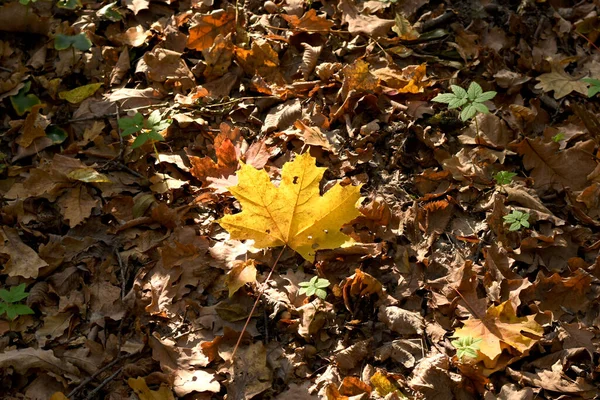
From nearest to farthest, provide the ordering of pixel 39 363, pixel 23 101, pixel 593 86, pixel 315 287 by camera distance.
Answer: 1. pixel 39 363
2. pixel 315 287
3. pixel 593 86
4. pixel 23 101

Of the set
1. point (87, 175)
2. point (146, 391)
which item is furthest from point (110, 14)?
point (146, 391)

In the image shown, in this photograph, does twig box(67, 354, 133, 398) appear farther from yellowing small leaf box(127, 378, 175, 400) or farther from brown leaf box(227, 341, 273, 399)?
brown leaf box(227, 341, 273, 399)

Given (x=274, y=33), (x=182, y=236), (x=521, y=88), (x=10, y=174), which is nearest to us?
(x=182, y=236)

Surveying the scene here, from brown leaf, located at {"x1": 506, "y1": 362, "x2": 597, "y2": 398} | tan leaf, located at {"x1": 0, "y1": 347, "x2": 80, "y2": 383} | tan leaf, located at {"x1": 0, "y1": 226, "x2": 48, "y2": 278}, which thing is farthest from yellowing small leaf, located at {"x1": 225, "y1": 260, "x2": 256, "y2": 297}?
brown leaf, located at {"x1": 506, "y1": 362, "x2": 597, "y2": 398}

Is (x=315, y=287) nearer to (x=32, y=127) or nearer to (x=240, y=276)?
(x=240, y=276)

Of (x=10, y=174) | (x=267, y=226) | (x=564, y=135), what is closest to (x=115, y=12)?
(x=10, y=174)

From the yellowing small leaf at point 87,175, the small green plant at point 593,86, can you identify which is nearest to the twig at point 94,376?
the yellowing small leaf at point 87,175

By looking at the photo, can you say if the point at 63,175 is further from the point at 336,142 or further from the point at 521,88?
the point at 521,88
